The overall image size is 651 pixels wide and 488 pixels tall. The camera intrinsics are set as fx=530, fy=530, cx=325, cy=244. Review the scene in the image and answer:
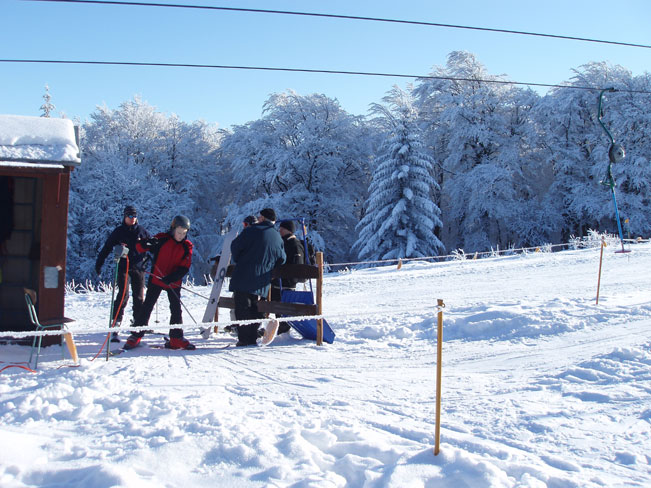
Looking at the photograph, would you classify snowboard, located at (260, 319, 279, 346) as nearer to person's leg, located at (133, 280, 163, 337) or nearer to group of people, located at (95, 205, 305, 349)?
group of people, located at (95, 205, 305, 349)

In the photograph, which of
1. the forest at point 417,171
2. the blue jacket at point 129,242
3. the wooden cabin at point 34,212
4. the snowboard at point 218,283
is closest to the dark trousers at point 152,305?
the blue jacket at point 129,242

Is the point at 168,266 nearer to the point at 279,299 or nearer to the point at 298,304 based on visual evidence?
the point at 298,304

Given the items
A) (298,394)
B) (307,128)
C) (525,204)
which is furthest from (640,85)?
(298,394)

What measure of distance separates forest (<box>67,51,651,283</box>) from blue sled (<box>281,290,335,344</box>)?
70.3ft

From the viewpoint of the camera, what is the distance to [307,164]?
108ft

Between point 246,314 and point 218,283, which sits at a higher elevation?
point 218,283

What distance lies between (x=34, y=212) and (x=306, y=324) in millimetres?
4265

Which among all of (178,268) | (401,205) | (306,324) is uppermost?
(401,205)

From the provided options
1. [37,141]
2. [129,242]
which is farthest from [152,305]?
[37,141]

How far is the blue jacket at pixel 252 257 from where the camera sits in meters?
7.29

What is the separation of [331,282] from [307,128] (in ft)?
63.0

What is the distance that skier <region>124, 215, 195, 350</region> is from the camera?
7.16 m

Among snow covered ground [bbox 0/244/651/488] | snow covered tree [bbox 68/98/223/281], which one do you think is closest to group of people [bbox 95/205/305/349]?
snow covered ground [bbox 0/244/651/488]

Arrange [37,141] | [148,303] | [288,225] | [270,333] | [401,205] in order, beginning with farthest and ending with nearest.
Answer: [401,205] → [288,225] → [270,333] → [148,303] → [37,141]
